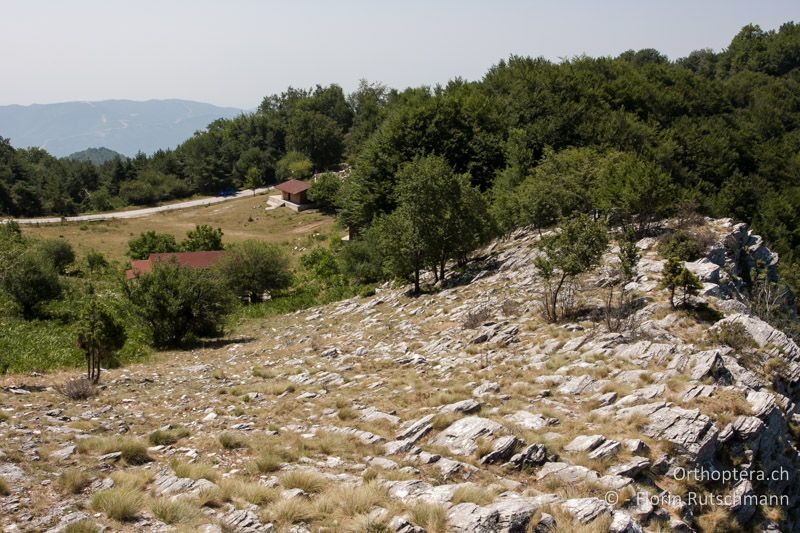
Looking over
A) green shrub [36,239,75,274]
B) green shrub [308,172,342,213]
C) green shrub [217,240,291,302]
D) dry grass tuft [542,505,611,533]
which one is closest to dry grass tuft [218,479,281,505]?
dry grass tuft [542,505,611,533]

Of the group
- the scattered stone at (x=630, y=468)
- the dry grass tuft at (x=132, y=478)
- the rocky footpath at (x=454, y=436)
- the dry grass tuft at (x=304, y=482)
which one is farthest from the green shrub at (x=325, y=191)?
the scattered stone at (x=630, y=468)

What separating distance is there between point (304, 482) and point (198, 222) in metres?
90.6

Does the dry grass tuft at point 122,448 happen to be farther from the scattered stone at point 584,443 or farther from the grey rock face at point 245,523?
the scattered stone at point 584,443

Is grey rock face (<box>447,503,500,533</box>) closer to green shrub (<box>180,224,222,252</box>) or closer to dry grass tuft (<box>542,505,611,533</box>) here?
dry grass tuft (<box>542,505,611,533</box>)

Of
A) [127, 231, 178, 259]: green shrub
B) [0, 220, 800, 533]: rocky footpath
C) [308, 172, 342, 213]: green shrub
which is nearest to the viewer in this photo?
[0, 220, 800, 533]: rocky footpath

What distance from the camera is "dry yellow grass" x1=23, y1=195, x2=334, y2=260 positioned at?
265 feet

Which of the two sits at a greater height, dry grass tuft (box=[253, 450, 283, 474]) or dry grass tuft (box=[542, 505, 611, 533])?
dry grass tuft (box=[253, 450, 283, 474])

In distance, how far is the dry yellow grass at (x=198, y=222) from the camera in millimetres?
80688

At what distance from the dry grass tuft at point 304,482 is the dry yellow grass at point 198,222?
7018cm

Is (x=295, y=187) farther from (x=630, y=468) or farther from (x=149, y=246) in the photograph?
(x=630, y=468)

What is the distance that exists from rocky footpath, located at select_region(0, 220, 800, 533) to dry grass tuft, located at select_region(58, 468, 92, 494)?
31mm

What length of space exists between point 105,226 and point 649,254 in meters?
88.7

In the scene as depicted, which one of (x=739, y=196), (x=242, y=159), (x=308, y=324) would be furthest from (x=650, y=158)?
(x=242, y=159)

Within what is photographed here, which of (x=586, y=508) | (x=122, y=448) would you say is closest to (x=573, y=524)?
(x=586, y=508)
